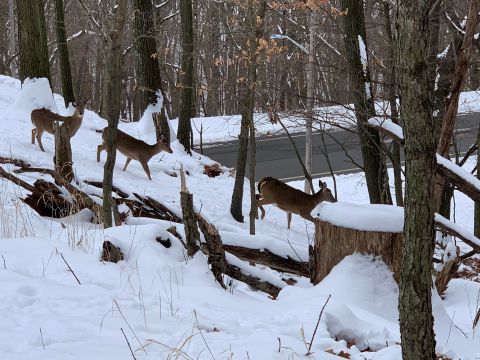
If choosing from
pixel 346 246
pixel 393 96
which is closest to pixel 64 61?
pixel 393 96

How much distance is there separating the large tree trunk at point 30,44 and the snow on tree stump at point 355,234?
11.2 meters

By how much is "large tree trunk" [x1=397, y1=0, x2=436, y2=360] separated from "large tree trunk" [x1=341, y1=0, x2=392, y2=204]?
6.45 metres

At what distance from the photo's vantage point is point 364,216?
4934 mm

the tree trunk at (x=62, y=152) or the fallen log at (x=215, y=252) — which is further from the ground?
the tree trunk at (x=62, y=152)

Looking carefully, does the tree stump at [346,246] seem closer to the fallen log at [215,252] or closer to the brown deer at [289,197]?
the fallen log at [215,252]

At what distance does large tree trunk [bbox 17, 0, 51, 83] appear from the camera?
14.7 m

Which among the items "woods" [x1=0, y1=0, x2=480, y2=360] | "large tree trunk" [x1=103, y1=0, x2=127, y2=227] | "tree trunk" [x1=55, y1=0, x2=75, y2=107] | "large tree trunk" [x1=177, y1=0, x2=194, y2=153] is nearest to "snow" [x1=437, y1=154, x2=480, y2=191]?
"woods" [x1=0, y1=0, x2=480, y2=360]

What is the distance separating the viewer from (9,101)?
1802 centimetres

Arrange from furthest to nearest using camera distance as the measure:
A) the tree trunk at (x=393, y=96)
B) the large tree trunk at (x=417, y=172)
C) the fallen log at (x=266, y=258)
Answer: the tree trunk at (x=393, y=96), the fallen log at (x=266, y=258), the large tree trunk at (x=417, y=172)

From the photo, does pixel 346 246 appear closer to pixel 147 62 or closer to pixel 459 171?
pixel 459 171

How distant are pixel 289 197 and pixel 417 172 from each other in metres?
10.2

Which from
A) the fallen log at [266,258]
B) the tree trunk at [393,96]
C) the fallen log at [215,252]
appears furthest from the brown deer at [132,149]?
the fallen log at [215,252]

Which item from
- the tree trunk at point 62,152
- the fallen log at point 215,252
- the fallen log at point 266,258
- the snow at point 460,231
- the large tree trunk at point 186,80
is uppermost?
the large tree trunk at point 186,80

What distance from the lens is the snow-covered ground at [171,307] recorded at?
3250 mm
